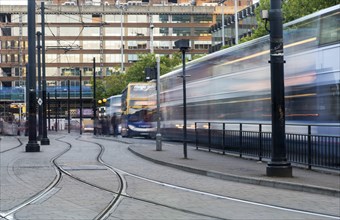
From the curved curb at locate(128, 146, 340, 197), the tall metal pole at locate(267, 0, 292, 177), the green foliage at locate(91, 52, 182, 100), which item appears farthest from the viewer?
the green foliage at locate(91, 52, 182, 100)

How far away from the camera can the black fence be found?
1372 cm

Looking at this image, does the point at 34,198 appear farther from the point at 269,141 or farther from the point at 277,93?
the point at 269,141

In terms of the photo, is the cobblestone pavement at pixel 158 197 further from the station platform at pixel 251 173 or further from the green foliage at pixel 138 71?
the green foliage at pixel 138 71

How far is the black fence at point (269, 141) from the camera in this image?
1372 cm

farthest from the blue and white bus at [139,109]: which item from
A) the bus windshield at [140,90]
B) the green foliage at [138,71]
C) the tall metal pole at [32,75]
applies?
the green foliage at [138,71]

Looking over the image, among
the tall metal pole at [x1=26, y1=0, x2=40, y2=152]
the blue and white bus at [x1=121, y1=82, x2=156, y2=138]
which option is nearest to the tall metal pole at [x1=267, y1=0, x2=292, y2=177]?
the tall metal pole at [x1=26, y1=0, x2=40, y2=152]

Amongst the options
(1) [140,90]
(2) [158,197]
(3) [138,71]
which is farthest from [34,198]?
(3) [138,71]

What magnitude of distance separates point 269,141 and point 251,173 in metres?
2.98

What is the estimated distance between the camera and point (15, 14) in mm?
113250

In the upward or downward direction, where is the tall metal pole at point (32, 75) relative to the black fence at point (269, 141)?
upward

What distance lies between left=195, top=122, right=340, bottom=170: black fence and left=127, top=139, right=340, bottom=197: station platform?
31 cm

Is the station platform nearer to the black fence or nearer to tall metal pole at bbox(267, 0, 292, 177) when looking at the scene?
the black fence

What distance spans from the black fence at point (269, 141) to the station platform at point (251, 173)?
31cm

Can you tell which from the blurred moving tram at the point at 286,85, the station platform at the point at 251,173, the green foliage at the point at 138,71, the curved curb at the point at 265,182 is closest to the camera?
the curved curb at the point at 265,182
